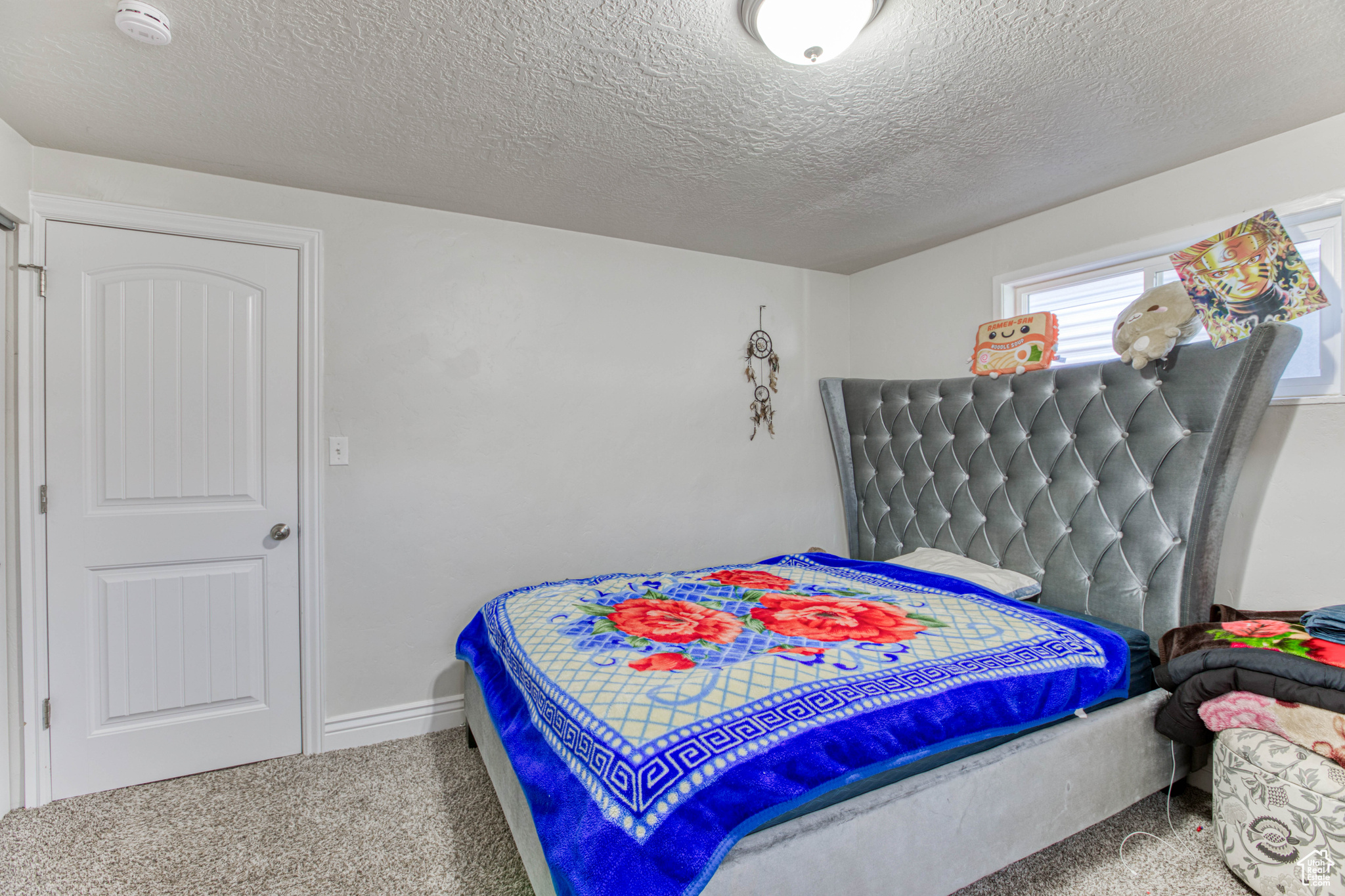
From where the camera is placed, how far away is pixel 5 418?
201 centimetres

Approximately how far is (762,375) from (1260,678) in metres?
2.34

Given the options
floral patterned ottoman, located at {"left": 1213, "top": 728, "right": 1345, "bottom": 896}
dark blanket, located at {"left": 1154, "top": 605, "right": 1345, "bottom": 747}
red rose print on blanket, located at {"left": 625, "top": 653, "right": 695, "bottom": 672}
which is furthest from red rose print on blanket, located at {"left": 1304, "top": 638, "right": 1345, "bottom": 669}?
red rose print on blanket, located at {"left": 625, "top": 653, "right": 695, "bottom": 672}

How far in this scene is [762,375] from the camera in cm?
345

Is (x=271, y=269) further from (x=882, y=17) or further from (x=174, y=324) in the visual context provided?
(x=882, y=17)

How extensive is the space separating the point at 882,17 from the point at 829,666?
1.61m

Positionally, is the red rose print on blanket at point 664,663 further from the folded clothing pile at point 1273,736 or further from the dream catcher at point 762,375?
the dream catcher at point 762,375

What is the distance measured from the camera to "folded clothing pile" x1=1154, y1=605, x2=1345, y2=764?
1.53 metres

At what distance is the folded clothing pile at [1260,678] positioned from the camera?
1527 millimetres

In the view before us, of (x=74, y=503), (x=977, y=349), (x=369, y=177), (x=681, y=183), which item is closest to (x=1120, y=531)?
(x=977, y=349)

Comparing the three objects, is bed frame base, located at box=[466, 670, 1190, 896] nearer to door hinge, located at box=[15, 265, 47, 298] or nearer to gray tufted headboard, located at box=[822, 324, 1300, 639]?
gray tufted headboard, located at box=[822, 324, 1300, 639]

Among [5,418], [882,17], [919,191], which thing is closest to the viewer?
[882,17]

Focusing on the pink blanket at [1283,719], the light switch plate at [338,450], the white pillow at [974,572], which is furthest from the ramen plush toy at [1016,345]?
the light switch plate at [338,450]

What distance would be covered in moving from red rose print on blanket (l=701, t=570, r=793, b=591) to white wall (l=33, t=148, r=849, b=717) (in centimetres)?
58

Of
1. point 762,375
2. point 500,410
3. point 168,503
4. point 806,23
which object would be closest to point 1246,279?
point 806,23
